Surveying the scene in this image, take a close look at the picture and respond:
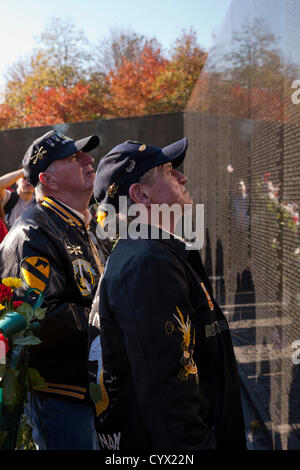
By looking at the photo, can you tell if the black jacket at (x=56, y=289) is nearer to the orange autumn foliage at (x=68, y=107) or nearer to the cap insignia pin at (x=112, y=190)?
the cap insignia pin at (x=112, y=190)

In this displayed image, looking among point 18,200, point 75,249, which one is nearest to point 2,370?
point 75,249

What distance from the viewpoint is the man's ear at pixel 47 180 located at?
3191 millimetres

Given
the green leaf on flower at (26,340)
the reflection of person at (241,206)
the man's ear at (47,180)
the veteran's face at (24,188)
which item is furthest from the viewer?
the veteran's face at (24,188)

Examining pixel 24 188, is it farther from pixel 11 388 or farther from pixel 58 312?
pixel 11 388

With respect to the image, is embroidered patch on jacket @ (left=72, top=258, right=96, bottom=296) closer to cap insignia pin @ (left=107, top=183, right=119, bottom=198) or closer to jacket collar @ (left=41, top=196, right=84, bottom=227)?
jacket collar @ (left=41, top=196, right=84, bottom=227)

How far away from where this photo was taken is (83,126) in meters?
11.9

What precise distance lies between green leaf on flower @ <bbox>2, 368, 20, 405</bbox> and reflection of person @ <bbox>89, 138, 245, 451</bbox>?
0.28 m

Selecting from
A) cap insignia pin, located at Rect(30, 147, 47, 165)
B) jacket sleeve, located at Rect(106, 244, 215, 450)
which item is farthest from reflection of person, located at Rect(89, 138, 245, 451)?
cap insignia pin, located at Rect(30, 147, 47, 165)

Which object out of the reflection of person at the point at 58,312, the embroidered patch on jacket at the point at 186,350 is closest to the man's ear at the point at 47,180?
the reflection of person at the point at 58,312

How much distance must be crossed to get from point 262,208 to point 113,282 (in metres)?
2.21

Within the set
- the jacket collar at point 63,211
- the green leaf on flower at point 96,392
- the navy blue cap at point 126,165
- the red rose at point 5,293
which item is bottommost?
the green leaf on flower at point 96,392

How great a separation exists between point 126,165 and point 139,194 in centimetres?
12

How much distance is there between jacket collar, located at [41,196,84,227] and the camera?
3020 millimetres
